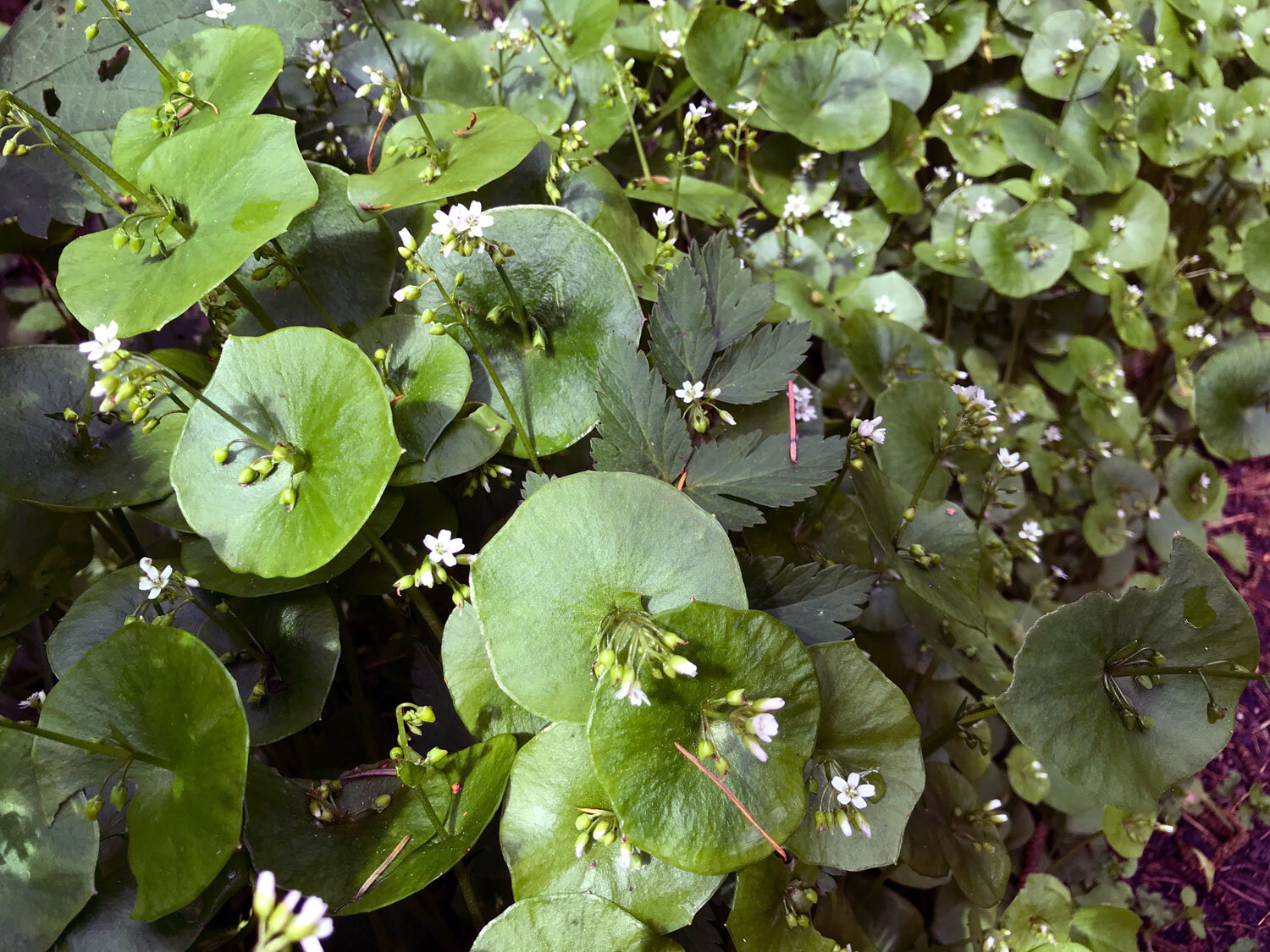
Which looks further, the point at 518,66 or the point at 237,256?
the point at 518,66

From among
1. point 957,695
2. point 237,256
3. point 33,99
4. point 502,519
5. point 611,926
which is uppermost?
point 33,99

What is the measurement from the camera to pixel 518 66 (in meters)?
1.93

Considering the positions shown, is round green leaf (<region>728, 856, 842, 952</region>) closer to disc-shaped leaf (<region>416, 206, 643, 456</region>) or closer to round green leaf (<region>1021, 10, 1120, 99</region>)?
disc-shaped leaf (<region>416, 206, 643, 456</region>)

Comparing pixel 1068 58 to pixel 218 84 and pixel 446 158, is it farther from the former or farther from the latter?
pixel 218 84

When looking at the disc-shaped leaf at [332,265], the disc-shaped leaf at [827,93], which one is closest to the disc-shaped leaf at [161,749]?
the disc-shaped leaf at [332,265]

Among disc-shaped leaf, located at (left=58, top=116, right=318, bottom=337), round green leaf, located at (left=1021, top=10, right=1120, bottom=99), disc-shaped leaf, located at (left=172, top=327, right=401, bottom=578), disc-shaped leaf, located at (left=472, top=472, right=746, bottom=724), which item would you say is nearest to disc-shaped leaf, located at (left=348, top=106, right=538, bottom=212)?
disc-shaped leaf, located at (left=58, top=116, right=318, bottom=337)

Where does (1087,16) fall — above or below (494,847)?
above

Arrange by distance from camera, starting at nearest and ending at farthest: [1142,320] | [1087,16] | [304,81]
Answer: [304,81] → [1087,16] → [1142,320]

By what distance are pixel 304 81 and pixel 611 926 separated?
200cm

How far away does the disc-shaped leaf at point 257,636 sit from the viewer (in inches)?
48.9

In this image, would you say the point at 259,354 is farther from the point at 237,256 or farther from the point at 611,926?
the point at 611,926

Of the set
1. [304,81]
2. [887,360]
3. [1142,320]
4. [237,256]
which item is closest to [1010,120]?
[1142,320]

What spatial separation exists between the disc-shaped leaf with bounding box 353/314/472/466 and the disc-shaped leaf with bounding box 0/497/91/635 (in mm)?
702

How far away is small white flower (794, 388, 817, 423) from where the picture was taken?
1495mm
